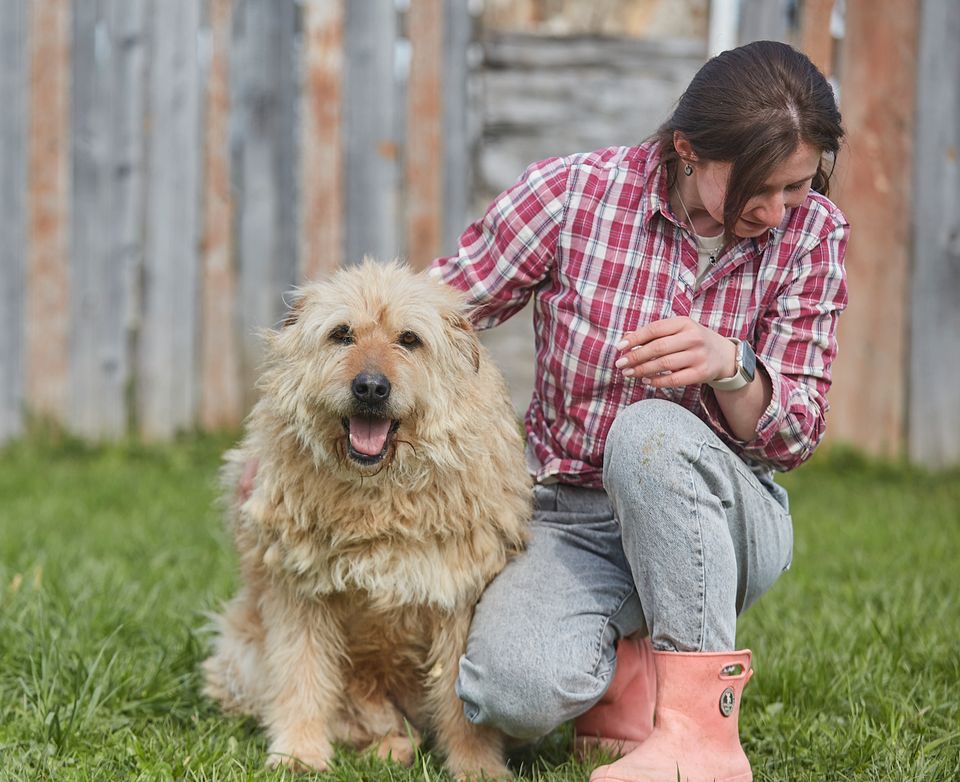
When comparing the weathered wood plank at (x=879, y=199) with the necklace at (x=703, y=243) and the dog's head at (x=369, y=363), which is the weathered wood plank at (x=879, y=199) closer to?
the necklace at (x=703, y=243)

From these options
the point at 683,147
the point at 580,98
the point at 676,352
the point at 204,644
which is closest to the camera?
the point at 676,352

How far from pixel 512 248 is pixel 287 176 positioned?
124 inches

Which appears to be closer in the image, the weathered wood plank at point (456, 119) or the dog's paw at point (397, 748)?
the dog's paw at point (397, 748)

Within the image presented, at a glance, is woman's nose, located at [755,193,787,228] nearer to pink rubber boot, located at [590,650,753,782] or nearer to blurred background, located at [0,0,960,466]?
pink rubber boot, located at [590,650,753,782]

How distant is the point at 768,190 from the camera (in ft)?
7.47

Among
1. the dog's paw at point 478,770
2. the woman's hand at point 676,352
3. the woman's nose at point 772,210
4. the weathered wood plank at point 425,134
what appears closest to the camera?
the woman's hand at point 676,352

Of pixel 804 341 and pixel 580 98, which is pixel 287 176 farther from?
pixel 804 341

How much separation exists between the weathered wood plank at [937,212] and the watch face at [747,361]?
3.37 meters

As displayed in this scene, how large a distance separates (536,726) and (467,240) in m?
1.08

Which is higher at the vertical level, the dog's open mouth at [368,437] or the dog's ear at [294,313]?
the dog's ear at [294,313]

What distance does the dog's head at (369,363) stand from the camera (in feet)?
7.54

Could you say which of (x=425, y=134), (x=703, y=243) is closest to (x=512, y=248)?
(x=703, y=243)

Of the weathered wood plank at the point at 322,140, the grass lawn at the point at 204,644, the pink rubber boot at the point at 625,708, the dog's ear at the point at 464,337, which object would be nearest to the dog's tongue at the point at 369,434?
the dog's ear at the point at 464,337

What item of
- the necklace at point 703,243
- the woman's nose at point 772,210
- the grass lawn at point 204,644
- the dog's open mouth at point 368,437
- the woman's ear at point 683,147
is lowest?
the grass lawn at point 204,644
